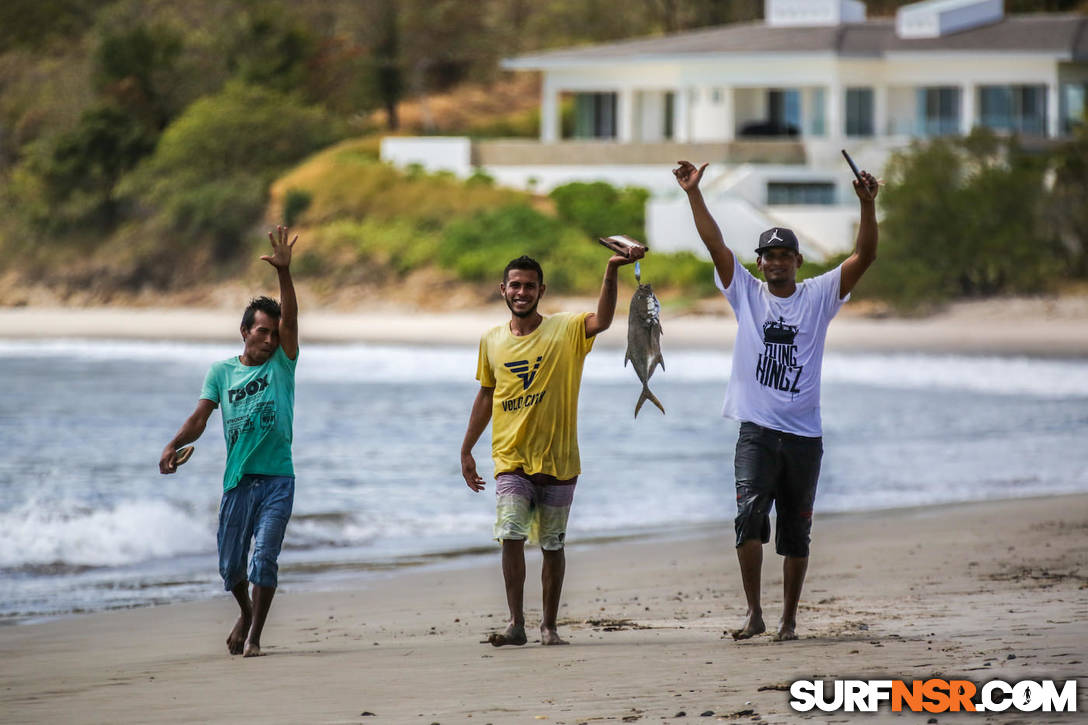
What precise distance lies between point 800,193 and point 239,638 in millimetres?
36894

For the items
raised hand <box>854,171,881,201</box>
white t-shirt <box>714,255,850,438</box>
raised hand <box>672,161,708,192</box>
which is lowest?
white t-shirt <box>714,255,850,438</box>

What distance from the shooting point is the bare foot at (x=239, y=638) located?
22.3 ft

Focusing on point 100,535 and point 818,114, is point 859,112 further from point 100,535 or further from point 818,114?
point 100,535

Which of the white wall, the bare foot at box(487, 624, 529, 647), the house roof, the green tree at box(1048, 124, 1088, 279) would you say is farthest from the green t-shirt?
the house roof

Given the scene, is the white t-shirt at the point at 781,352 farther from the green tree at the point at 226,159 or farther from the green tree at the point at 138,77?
the green tree at the point at 138,77

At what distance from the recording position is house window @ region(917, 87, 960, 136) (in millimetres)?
44594

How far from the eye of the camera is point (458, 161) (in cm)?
4534

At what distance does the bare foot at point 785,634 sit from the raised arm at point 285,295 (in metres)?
2.39

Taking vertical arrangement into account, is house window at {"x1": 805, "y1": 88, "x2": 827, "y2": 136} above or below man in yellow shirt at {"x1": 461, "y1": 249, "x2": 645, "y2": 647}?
above

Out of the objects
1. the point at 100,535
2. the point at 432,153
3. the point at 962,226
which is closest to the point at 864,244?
the point at 100,535

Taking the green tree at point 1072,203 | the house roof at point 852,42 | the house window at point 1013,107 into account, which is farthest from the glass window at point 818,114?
the green tree at point 1072,203

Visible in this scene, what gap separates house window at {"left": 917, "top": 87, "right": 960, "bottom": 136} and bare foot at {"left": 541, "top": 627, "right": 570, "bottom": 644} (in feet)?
131

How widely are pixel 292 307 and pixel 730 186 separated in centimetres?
3514

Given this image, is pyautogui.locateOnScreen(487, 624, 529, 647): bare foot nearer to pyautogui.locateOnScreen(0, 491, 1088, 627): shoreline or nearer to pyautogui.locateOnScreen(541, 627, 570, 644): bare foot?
pyautogui.locateOnScreen(541, 627, 570, 644): bare foot
